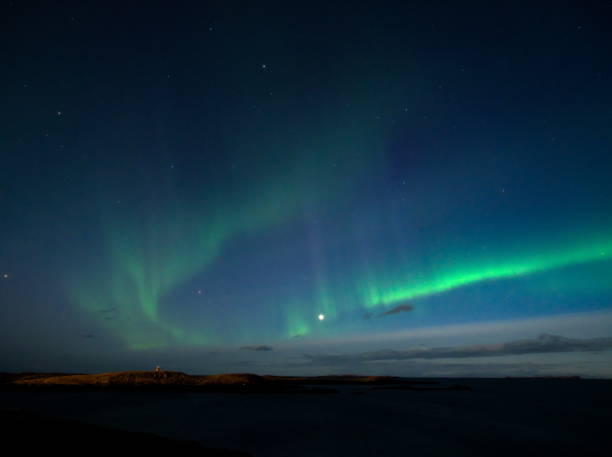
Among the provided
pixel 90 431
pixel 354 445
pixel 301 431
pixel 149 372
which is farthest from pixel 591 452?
pixel 149 372

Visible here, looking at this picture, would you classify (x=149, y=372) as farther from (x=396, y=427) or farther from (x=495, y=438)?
(x=495, y=438)

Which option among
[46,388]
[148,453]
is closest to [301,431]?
[148,453]

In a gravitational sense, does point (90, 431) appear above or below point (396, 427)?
above

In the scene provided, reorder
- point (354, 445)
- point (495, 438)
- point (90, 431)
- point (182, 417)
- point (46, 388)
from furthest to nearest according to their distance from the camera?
point (46, 388), point (182, 417), point (495, 438), point (354, 445), point (90, 431)

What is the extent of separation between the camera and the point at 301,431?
140ft

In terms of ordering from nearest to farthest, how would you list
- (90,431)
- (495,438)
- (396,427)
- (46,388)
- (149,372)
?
1. (90,431)
2. (495,438)
3. (396,427)
4. (46,388)
5. (149,372)

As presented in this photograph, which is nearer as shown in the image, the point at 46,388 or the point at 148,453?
the point at 148,453

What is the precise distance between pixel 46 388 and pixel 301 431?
92.7 meters

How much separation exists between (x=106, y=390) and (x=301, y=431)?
273 ft

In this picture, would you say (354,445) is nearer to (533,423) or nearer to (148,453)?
(148,453)

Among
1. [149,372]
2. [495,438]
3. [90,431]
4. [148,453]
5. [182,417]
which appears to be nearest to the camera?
[148,453]

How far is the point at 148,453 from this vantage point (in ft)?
63.7

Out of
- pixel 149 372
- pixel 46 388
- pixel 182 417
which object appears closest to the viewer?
pixel 182 417

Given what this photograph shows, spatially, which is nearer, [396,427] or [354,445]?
[354,445]
